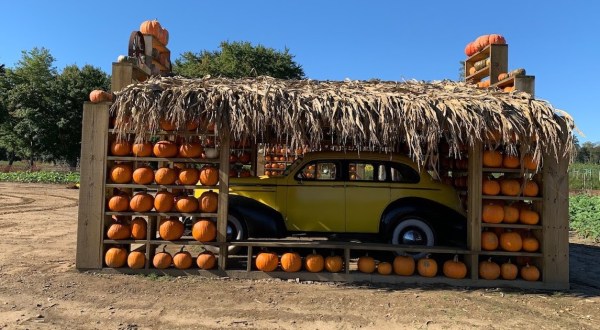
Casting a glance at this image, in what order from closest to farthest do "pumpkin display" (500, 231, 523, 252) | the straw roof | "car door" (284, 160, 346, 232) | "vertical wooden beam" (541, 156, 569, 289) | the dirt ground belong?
1. the dirt ground
2. the straw roof
3. "vertical wooden beam" (541, 156, 569, 289)
4. "pumpkin display" (500, 231, 523, 252)
5. "car door" (284, 160, 346, 232)

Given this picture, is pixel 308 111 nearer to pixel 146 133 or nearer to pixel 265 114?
pixel 265 114

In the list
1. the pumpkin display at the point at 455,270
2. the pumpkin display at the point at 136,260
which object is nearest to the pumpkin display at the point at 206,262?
the pumpkin display at the point at 136,260

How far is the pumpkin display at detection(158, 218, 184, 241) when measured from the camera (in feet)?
20.7

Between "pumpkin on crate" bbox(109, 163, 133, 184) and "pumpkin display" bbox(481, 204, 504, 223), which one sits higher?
"pumpkin on crate" bbox(109, 163, 133, 184)

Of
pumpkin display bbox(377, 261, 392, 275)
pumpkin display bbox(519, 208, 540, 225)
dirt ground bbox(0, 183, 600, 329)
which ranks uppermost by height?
pumpkin display bbox(519, 208, 540, 225)

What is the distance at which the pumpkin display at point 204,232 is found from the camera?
20.5 feet

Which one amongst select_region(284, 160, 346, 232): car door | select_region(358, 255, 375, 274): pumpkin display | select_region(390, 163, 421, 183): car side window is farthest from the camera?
select_region(390, 163, 421, 183): car side window

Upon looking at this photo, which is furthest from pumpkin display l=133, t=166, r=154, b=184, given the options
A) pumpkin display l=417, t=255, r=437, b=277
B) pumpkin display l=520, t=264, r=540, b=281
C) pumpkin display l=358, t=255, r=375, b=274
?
pumpkin display l=520, t=264, r=540, b=281

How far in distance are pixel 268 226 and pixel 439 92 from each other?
358 cm

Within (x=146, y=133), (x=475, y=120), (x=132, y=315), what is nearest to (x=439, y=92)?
(x=475, y=120)

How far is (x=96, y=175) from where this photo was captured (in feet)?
20.6

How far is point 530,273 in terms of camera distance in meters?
Answer: 6.25

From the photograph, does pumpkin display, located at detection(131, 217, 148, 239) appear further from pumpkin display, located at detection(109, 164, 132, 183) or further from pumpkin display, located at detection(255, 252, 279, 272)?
pumpkin display, located at detection(255, 252, 279, 272)

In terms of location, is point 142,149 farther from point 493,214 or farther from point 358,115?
point 493,214
